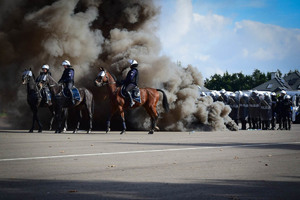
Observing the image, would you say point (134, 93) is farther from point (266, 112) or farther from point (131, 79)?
point (266, 112)

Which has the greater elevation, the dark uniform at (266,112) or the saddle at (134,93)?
the saddle at (134,93)

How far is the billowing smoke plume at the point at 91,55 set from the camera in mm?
25141

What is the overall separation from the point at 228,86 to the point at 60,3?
354 ft

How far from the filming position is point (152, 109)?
22.1 m

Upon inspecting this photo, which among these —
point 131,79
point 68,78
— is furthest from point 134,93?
point 68,78

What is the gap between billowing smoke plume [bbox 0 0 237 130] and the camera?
990 inches

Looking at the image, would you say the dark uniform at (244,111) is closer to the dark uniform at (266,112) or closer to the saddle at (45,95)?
the dark uniform at (266,112)

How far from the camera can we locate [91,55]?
26.0 m

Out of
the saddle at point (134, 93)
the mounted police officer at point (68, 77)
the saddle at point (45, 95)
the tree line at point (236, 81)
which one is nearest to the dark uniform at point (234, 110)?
the saddle at point (134, 93)

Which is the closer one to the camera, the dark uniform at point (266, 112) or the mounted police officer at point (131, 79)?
the mounted police officer at point (131, 79)

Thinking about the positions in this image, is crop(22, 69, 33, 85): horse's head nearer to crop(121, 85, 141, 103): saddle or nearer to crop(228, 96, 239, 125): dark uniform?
crop(121, 85, 141, 103): saddle

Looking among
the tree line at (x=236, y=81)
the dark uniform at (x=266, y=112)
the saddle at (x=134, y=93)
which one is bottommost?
the dark uniform at (x=266, y=112)

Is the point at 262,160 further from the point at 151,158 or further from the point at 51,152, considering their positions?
the point at 51,152

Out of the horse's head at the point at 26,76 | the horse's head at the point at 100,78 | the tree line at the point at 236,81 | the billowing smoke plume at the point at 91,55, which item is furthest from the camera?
the tree line at the point at 236,81
